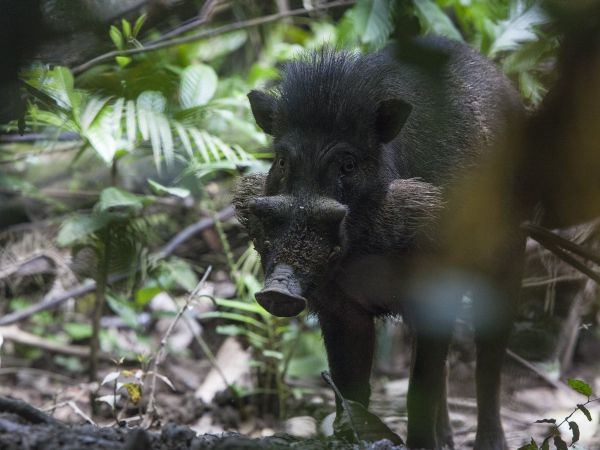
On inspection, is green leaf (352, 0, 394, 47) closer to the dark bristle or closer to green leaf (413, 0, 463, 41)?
green leaf (413, 0, 463, 41)

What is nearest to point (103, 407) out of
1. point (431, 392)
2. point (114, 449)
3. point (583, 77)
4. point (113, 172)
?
point (113, 172)

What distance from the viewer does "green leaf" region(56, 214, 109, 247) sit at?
4.54 meters

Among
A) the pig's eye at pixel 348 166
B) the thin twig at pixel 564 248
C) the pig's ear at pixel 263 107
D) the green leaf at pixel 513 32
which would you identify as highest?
the green leaf at pixel 513 32

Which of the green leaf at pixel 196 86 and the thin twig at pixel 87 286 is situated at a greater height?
the green leaf at pixel 196 86

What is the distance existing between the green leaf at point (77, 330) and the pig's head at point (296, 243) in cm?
396

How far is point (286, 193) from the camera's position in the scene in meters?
3.20

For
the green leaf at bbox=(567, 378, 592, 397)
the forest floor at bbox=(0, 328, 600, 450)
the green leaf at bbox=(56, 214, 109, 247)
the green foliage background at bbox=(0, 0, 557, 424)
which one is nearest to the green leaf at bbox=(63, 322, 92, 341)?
the forest floor at bbox=(0, 328, 600, 450)

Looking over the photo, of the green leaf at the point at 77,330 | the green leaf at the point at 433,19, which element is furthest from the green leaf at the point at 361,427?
the green leaf at the point at 77,330

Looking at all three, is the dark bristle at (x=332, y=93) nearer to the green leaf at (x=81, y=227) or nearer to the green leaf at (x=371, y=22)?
the green leaf at (x=371, y=22)

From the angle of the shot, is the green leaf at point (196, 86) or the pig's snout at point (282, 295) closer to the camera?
the pig's snout at point (282, 295)

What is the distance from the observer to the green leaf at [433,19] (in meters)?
4.67

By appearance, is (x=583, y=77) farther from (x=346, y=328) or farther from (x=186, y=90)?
(x=186, y=90)

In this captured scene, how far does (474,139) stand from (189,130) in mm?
1590

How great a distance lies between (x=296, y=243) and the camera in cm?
293
